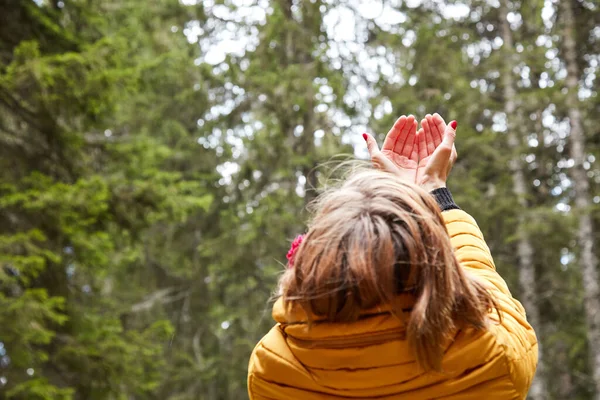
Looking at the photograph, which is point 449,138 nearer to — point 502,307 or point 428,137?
point 428,137

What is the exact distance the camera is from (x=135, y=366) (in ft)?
28.0

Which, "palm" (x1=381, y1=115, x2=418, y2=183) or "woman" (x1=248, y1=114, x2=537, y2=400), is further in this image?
"palm" (x1=381, y1=115, x2=418, y2=183)

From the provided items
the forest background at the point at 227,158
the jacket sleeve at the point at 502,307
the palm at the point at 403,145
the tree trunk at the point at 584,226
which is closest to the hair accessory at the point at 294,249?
the jacket sleeve at the point at 502,307

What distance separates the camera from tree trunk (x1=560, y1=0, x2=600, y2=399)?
10195 millimetres

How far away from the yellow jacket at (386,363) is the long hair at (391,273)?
0.09 ft

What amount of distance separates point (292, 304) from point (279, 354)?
5.0 inches

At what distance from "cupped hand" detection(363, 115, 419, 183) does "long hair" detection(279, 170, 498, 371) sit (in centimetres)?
40

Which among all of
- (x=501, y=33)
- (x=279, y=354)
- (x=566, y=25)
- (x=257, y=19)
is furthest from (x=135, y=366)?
(x=501, y=33)

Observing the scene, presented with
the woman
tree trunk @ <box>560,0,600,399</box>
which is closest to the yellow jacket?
the woman

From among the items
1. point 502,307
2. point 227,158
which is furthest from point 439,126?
point 227,158

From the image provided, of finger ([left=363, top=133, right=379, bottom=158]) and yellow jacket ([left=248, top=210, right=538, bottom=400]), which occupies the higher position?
finger ([left=363, top=133, right=379, bottom=158])

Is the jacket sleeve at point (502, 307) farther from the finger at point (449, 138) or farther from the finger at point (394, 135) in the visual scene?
the finger at point (394, 135)

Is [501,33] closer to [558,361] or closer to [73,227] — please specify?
[558,361]

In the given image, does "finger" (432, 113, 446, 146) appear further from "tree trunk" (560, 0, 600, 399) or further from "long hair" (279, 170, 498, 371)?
"tree trunk" (560, 0, 600, 399)
